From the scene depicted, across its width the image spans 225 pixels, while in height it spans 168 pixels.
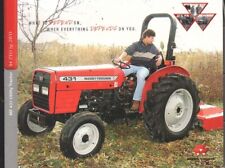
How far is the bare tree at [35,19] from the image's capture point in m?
1.20

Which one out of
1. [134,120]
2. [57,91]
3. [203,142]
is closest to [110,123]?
[134,120]

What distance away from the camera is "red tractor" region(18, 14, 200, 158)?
123cm

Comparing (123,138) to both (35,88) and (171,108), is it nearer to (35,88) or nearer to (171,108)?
(171,108)

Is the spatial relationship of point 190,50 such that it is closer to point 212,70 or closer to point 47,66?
point 212,70

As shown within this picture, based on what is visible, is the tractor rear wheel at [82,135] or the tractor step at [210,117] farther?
the tractor step at [210,117]

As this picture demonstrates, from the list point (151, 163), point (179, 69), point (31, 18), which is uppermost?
point (31, 18)

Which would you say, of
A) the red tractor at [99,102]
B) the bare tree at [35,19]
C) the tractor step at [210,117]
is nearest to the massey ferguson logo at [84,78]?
the red tractor at [99,102]

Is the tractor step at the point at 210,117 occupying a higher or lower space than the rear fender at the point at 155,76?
lower

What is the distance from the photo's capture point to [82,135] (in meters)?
1.24

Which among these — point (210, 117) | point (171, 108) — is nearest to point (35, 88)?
point (171, 108)

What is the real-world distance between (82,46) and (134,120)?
27 centimetres

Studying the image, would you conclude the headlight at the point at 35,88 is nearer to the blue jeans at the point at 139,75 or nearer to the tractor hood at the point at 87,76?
the tractor hood at the point at 87,76

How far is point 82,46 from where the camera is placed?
1.24 metres

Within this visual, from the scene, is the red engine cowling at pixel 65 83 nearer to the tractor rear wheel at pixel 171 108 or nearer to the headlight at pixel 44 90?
the headlight at pixel 44 90
